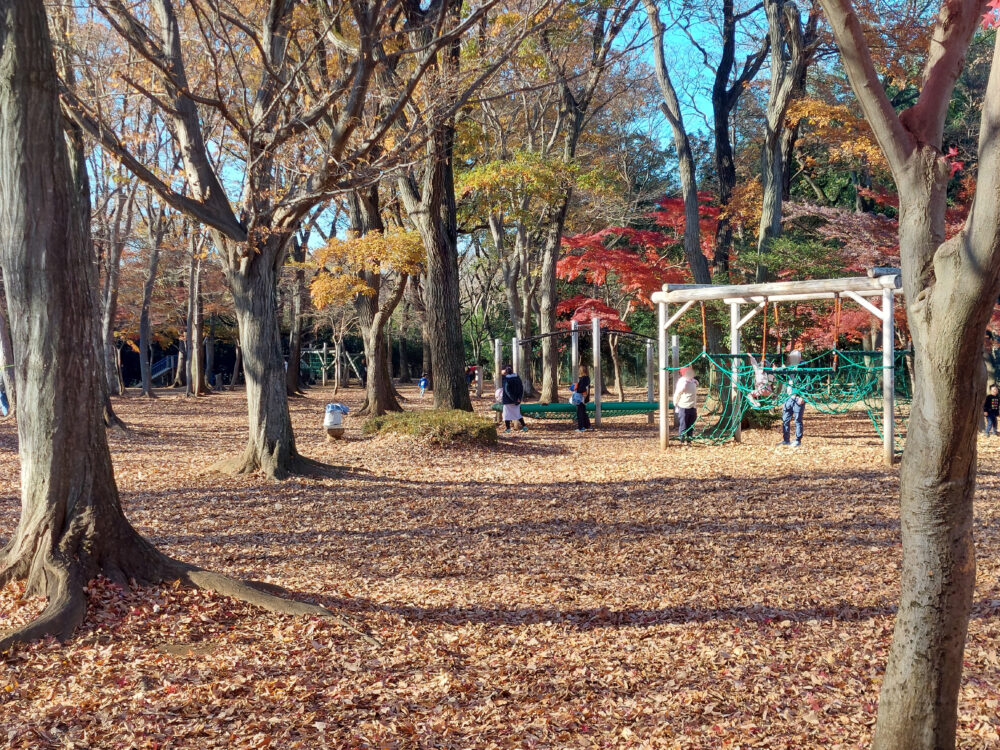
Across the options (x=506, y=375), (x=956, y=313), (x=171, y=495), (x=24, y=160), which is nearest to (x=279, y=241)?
(x=171, y=495)

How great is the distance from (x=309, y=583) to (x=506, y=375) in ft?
31.9

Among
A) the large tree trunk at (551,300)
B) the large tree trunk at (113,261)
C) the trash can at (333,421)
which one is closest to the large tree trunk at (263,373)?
the trash can at (333,421)

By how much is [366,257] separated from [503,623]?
11890 mm

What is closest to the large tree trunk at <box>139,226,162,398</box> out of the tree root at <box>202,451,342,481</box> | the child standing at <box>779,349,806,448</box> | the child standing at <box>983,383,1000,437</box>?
the tree root at <box>202,451,342,481</box>

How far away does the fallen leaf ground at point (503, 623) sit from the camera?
3.61m

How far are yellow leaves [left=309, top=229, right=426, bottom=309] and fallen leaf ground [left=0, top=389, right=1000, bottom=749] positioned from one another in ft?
21.5

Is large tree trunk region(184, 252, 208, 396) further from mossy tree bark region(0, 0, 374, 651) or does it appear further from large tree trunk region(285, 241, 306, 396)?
mossy tree bark region(0, 0, 374, 651)

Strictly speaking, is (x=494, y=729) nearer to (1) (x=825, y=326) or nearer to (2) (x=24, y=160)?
(2) (x=24, y=160)

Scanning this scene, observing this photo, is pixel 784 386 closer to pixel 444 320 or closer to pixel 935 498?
pixel 444 320

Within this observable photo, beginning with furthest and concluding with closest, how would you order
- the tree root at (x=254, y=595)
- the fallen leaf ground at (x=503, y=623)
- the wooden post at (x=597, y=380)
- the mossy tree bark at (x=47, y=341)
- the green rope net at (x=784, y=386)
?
1. the wooden post at (x=597, y=380)
2. the green rope net at (x=784, y=386)
3. the tree root at (x=254, y=595)
4. the mossy tree bark at (x=47, y=341)
5. the fallen leaf ground at (x=503, y=623)

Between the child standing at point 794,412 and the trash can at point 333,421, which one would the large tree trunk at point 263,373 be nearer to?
the trash can at point 333,421

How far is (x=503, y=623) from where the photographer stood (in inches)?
198

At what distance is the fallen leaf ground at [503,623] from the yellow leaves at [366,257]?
657 centimetres

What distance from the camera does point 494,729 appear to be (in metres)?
3.61
